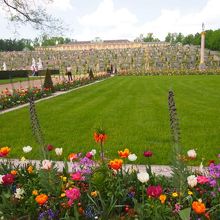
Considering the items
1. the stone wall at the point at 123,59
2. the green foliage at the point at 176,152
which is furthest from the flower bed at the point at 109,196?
the stone wall at the point at 123,59

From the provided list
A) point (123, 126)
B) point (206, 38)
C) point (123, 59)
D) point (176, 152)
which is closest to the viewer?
point (176, 152)

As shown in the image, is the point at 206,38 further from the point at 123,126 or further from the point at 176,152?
the point at 176,152

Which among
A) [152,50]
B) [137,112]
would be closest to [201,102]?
[137,112]

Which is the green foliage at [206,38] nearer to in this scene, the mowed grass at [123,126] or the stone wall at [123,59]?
the stone wall at [123,59]

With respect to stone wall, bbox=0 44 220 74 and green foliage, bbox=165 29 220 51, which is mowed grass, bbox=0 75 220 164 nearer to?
stone wall, bbox=0 44 220 74

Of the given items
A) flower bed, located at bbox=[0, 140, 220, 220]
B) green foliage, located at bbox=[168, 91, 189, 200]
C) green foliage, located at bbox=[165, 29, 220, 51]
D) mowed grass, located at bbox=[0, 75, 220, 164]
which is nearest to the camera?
green foliage, located at bbox=[168, 91, 189, 200]

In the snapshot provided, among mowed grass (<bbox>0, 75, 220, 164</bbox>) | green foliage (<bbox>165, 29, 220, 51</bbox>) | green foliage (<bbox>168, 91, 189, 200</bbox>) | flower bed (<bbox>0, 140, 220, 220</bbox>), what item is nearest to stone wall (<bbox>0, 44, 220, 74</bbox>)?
green foliage (<bbox>165, 29, 220, 51</bbox>)

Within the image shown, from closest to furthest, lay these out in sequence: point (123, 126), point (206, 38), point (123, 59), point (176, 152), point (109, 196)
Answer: point (176, 152) → point (109, 196) → point (123, 126) → point (123, 59) → point (206, 38)

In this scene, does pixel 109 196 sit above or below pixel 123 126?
above

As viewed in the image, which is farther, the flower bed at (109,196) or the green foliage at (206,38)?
the green foliage at (206,38)

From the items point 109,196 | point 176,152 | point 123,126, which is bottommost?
point 123,126

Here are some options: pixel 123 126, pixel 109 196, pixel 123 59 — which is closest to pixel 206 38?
pixel 123 59

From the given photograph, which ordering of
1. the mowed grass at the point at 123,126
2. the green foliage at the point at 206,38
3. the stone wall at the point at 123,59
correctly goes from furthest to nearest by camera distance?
the green foliage at the point at 206,38 → the stone wall at the point at 123,59 → the mowed grass at the point at 123,126

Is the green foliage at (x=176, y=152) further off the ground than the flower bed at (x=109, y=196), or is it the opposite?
the green foliage at (x=176, y=152)
